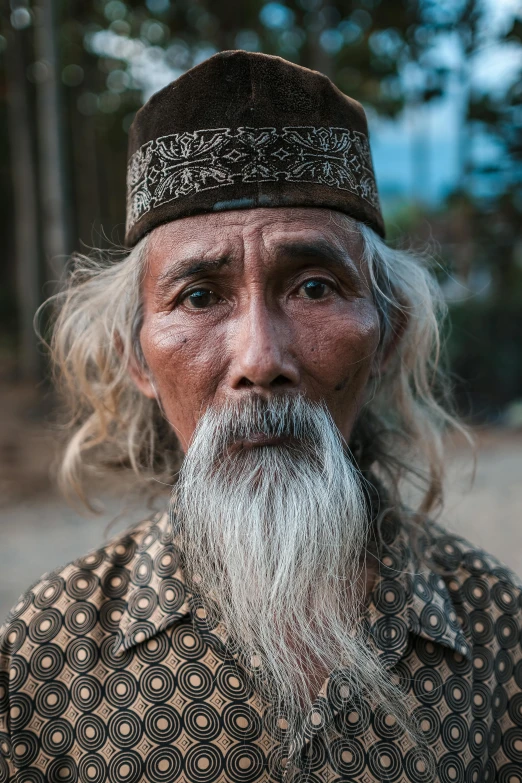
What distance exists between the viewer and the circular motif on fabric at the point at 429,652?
63.5 inches

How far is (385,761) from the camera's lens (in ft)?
4.89

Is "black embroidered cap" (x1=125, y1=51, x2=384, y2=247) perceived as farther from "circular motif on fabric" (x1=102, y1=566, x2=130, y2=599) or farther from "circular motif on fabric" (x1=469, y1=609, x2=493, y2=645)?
"circular motif on fabric" (x1=469, y1=609, x2=493, y2=645)

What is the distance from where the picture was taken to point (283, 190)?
159cm

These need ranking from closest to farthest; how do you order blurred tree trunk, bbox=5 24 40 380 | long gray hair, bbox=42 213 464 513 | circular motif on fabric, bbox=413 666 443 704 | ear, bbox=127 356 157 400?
circular motif on fabric, bbox=413 666 443 704
ear, bbox=127 356 157 400
long gray hair, bbox=42 213 464 513
blurred tree trunk, bbox=5 24 40 380

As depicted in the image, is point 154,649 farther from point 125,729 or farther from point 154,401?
point 154,401

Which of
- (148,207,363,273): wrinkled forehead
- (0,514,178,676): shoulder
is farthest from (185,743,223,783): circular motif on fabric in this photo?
(148,207,363,273): wrinkled forehead

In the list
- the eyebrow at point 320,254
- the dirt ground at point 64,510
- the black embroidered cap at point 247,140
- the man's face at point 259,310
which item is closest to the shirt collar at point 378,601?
the man's face at point 259,310

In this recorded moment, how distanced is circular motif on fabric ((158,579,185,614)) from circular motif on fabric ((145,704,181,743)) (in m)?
0.21

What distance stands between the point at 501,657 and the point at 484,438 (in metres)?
8.13

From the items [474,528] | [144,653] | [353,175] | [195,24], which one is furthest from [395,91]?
[144,653]

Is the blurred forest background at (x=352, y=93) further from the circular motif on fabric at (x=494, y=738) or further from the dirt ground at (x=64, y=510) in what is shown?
the circular motif on fabric at (x=494, y=738)

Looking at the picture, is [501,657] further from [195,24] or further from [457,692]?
[195,24]

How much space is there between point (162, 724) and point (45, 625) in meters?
0.36

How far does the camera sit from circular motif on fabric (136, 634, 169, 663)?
156 cm
